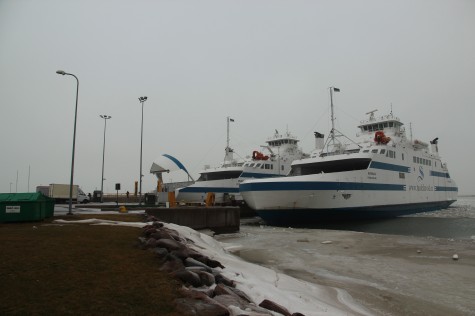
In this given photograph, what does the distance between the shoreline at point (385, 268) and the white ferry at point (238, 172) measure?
21.9 m

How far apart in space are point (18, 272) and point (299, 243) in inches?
507

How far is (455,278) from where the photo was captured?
936 cm

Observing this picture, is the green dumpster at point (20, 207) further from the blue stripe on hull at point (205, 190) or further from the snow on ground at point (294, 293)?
the blue stripe on hull at point (205, 190)

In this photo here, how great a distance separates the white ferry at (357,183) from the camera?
2554cm

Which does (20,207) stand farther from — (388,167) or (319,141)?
(319,141)

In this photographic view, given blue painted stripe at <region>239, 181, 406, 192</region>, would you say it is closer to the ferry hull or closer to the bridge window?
the ferry hull

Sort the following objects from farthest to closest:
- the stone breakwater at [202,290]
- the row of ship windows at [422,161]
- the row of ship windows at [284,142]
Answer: the row of ship windows at [284,142]
the row of ship windows at [422,161]
the stone breakwater at [202,290]

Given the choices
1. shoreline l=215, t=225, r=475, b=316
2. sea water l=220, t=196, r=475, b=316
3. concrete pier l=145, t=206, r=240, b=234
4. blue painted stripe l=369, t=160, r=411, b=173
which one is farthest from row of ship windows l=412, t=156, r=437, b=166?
concrete pier l=145, t=206, r=240, b=234

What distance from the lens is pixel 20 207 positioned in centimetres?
1265

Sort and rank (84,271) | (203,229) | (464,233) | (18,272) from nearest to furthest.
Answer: (18,272)
(84,271)
(203,229)
(464,233)

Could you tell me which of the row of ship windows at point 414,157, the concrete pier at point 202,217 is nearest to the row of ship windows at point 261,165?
the row of ship windows at point 414,157

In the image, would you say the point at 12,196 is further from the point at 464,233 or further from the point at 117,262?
the point at 464,233

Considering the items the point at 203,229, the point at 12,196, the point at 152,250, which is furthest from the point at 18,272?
the point at 203,229

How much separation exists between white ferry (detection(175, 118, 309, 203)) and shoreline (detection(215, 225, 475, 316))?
2189cm
